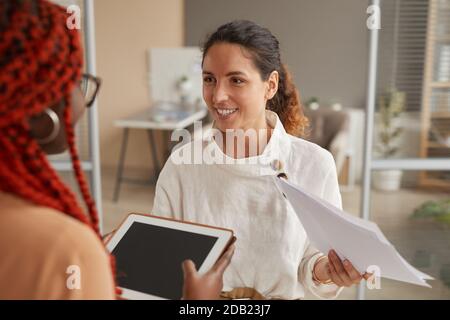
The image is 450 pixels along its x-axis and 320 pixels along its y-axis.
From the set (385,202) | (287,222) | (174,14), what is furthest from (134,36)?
(287,222)

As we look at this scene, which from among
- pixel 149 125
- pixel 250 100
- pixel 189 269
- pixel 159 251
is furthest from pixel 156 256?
pixel 149 125

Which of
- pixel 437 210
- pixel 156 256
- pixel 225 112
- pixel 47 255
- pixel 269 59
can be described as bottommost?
pixel 437 210

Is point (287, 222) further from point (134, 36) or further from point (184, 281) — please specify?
point (134, 36)

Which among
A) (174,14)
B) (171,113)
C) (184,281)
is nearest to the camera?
(184,281)

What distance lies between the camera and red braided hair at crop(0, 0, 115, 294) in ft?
2.01

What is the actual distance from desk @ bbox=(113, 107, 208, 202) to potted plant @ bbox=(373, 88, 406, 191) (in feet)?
3.12

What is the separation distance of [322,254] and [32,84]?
78 centimetres

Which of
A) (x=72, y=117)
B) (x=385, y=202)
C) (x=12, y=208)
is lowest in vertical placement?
(x=385, y=202)

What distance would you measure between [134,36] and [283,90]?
1.38 meters

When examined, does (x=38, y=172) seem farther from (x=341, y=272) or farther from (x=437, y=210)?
(x=437, y=210)

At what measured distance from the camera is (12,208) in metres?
0.64

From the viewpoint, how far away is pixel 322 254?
3.87ft

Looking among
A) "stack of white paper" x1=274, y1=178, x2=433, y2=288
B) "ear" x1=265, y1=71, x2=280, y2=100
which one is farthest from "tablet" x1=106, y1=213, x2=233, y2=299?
"ear" x1=265, y1=71, x2=280, y2=100

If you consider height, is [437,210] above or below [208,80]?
below
